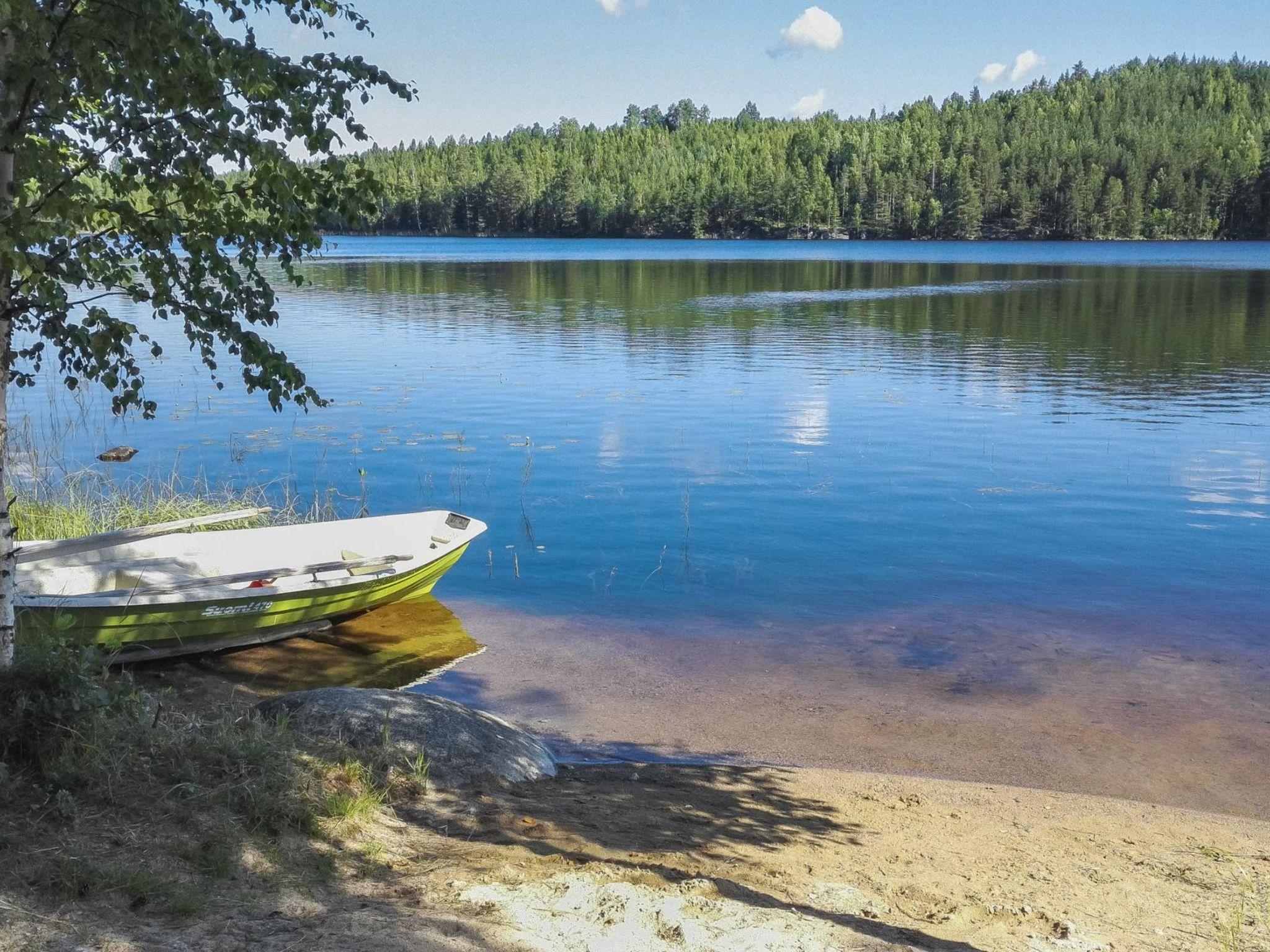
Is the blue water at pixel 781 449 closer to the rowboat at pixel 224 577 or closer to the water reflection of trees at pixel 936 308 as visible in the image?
the water reflection of trees at pixel 936 308

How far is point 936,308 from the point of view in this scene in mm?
50438

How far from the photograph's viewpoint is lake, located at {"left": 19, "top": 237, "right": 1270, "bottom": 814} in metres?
9.92

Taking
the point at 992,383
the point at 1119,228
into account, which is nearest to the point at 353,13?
the point at 992,383

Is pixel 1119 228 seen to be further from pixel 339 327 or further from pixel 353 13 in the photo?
pixel 353 13

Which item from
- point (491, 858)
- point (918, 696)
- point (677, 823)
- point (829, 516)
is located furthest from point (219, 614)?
point (829, 516)

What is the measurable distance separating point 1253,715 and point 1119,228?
16448 cm

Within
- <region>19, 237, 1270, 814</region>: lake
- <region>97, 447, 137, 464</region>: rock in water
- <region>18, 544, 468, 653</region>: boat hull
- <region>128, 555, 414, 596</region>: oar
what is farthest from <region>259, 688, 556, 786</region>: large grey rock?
<region>97, 447, 137, 464</region>: rock in water

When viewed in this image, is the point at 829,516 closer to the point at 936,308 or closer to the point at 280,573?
the point at 280,573

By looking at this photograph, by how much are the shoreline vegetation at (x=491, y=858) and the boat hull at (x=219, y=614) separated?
1.61 meters

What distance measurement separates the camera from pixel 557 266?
3506 inches

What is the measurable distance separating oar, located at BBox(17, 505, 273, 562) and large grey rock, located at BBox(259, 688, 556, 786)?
370 centimetres

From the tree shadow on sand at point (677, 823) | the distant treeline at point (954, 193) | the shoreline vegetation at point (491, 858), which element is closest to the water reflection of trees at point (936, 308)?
the tree shadow on sand at point (677, 823)

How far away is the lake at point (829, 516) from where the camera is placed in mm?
9922

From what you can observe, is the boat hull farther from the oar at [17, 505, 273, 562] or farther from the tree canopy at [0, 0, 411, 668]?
the tree canopy at [0, 0, 411, 668]
